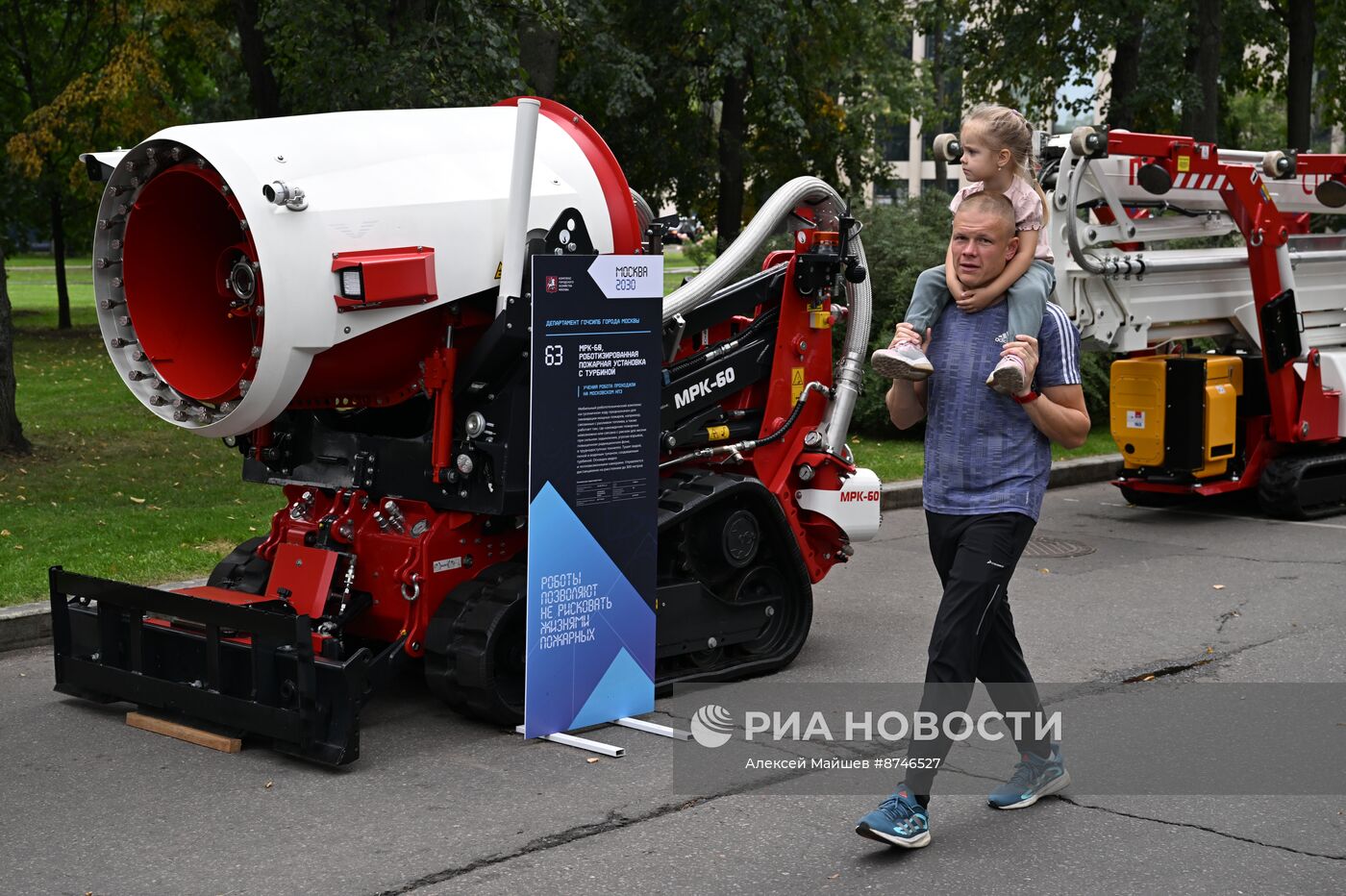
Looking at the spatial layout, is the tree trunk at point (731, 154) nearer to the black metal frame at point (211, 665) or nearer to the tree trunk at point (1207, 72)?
the tree trunk at point (1207, 72)

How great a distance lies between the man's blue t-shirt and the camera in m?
4.45

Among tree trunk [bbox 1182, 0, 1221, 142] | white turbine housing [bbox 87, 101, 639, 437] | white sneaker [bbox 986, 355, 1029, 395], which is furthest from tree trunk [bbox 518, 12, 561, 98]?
white sneaker [bbox 986, 355, 1029, 395]

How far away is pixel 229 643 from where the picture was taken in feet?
17.8

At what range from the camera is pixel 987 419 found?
445 cm

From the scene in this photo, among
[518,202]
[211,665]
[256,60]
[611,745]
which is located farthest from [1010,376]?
[256,60]

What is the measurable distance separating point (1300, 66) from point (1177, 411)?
39.6ft

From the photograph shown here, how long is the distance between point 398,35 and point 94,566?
6.72m

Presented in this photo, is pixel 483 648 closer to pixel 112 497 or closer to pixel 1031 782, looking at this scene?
pixel 1031 782

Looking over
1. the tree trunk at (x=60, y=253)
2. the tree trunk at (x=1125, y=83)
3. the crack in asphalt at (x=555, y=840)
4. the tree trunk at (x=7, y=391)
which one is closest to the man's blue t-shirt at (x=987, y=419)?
the crack in asphalt at (x=555, y=840)

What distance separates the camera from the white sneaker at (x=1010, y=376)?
4.16 meters

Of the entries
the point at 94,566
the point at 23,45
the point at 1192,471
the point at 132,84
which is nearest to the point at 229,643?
the point at 94,566

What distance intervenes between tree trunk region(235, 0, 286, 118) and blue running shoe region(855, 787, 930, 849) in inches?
605

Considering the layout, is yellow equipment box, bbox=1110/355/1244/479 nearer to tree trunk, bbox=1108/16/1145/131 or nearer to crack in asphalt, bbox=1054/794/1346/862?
crack in asphalt, bbox=1054/794/1346/862

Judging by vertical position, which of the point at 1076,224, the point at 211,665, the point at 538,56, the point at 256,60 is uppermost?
the point at 256,60
